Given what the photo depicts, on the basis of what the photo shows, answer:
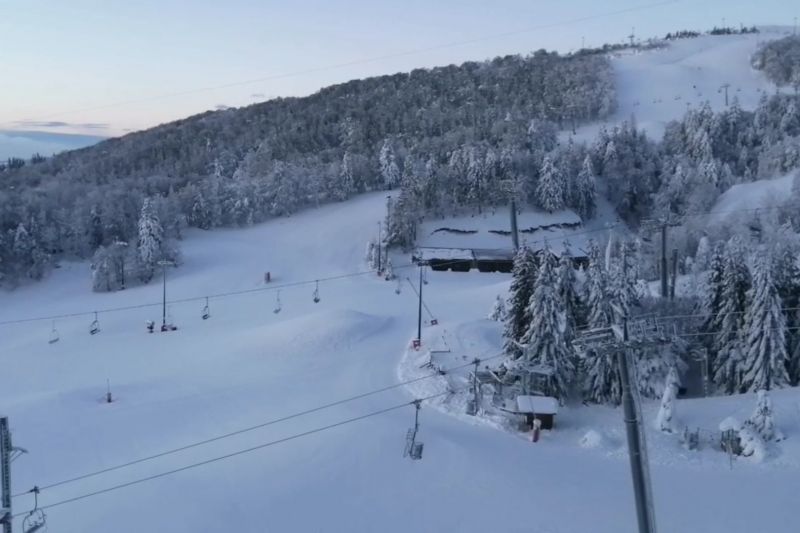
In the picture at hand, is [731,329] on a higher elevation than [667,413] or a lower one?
higher

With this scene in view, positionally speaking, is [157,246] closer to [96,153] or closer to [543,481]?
[543,481]

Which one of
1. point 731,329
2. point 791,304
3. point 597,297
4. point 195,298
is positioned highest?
point 597,297

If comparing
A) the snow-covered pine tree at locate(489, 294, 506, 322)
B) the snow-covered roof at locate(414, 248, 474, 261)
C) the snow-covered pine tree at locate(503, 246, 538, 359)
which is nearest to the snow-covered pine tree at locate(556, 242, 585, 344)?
the snow-covered pine tree at locate(503, 246, 538, 359)

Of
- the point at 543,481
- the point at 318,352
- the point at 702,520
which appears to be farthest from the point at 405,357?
the point at 702,520

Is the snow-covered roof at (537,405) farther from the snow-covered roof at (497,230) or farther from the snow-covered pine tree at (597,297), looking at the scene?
the snow-covered roof at (497,230)

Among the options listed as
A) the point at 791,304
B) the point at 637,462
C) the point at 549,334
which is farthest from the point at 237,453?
the point at 791,304

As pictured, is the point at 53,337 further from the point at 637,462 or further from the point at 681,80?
the point at 681,80
